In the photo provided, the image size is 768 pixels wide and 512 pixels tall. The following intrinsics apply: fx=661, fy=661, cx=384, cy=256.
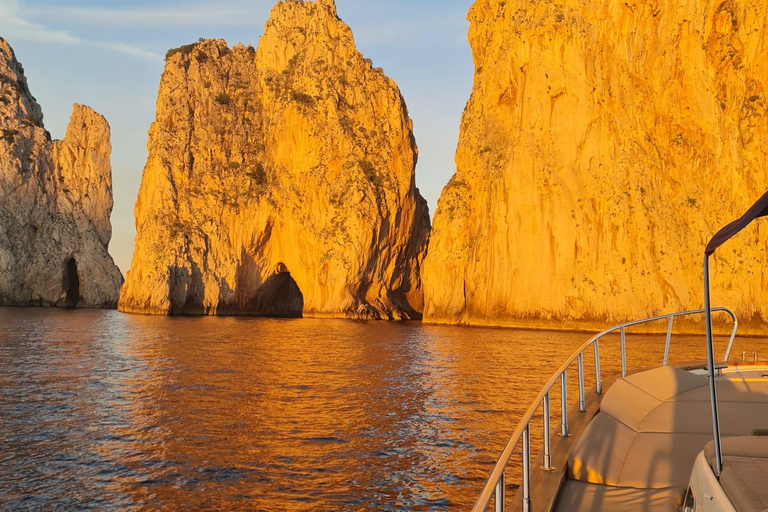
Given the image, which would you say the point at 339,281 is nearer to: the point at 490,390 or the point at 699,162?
the point at 699,162

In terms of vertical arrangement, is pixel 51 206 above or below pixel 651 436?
above

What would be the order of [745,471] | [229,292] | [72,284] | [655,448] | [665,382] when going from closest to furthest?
[745,471] → [655,448] → [665,382] → [229,292] → [72,284]

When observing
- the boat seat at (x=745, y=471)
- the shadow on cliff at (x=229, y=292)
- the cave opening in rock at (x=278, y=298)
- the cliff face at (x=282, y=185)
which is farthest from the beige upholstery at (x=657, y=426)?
the cave opening in rock at (x=278, y=298)

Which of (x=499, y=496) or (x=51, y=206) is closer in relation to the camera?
(x=499, y=496)

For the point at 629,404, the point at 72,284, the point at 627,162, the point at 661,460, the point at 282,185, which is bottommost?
the point at 661,460

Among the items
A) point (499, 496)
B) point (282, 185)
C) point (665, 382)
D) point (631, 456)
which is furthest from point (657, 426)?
point (282, 185)

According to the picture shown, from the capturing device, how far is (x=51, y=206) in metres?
106

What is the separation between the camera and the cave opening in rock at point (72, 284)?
109250mm

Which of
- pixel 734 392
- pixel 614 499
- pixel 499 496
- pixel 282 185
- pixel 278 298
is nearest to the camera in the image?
pixel 499 496

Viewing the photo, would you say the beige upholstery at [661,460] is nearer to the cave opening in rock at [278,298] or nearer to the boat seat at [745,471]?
the boat seat at [745,471]

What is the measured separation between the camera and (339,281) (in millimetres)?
75562

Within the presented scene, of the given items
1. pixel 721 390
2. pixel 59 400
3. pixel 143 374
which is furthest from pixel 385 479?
pixel 143 374

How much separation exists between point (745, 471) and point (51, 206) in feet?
382

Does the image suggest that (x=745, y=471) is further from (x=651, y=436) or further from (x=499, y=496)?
(x=651, y=436)
